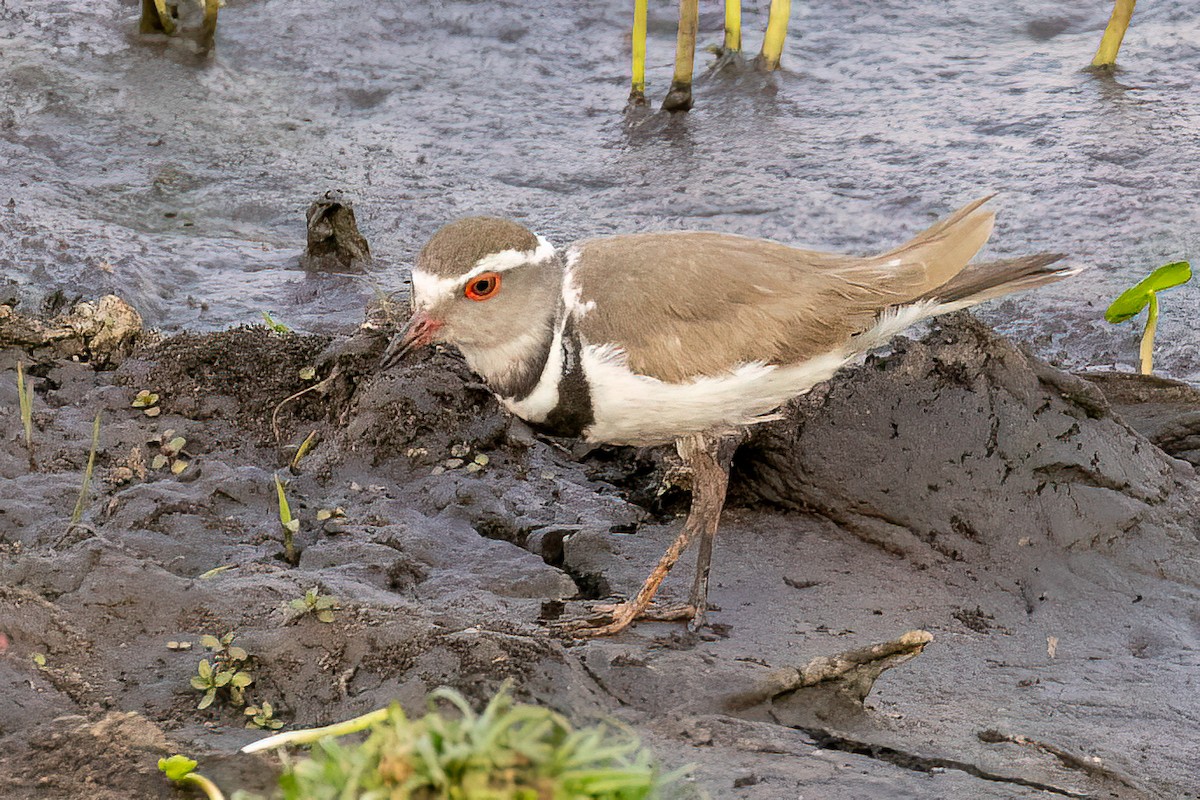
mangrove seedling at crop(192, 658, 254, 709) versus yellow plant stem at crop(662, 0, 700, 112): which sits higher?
yellow plant stem at crop(662, 0, 700, 112)

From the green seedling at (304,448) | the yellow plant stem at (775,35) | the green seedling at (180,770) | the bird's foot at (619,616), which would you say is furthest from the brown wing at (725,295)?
the yellow plant stem at (775,35)

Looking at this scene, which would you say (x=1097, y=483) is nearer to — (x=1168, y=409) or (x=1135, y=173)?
(x=1168, y=409)

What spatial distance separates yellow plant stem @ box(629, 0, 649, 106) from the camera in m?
8.89

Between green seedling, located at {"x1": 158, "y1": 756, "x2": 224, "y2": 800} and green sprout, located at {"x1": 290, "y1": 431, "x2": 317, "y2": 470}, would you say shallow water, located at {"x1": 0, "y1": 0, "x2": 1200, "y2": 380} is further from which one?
green seedling, located at {"x1": 158, "y1": 756, "x2": 224, "y2": 800}

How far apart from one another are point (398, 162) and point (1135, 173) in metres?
5.09

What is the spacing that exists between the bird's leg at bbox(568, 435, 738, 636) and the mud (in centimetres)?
13

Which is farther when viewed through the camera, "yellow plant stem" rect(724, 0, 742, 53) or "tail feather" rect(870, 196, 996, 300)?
"yellow plant stem" rect(724, 0, 742, 53)

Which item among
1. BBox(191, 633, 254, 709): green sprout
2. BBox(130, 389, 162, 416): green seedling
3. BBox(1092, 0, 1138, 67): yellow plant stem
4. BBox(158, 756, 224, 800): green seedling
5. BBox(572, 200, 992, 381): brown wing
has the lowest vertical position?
BBox(130, 389, 162, 416): green seedling

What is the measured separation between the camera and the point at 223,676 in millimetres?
3609

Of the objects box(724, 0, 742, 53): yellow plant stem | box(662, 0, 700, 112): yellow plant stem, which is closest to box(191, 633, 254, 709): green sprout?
box(662, 0, 700, 112): yellow plant stem

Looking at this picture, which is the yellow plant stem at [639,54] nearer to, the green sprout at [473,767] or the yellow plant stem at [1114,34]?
the yellow plant stem at [1114,34]

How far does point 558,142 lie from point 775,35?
1.98m

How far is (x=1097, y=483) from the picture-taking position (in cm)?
505

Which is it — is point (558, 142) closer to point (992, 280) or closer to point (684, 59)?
point (684, 59)
